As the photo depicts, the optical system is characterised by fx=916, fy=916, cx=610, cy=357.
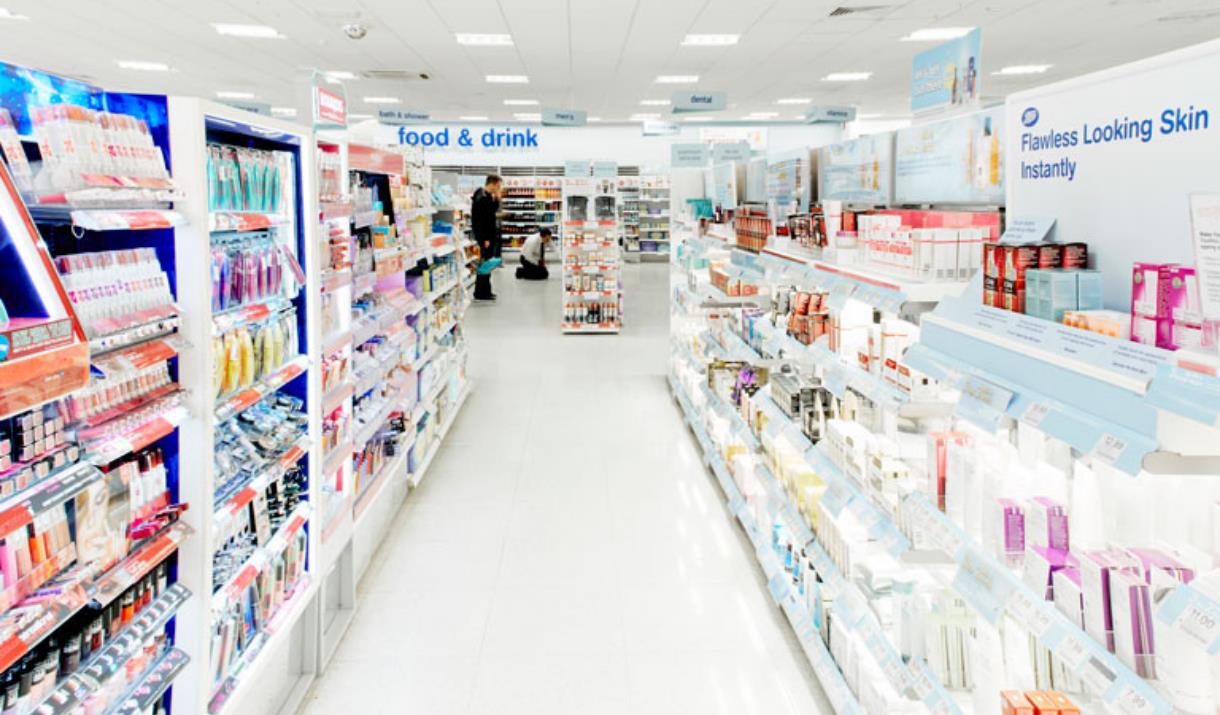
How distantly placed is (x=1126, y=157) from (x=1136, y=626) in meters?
0.95

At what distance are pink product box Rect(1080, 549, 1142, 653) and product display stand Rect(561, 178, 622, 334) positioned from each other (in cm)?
1058

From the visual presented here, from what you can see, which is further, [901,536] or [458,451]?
[458,451]

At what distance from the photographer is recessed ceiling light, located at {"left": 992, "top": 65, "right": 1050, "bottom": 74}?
13.5 meters

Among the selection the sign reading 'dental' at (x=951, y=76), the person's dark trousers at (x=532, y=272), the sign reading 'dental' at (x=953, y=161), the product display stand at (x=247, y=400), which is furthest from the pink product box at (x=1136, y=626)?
the person's dark trousers at (x=532, y=272)

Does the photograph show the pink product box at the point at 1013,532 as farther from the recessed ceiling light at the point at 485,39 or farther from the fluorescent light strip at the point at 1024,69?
the fluorescent light strip at the point at 1024,69

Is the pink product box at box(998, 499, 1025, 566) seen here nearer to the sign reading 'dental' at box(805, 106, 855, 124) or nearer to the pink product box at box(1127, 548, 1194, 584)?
the pink product box at box(1127, 548, 1194, 584)

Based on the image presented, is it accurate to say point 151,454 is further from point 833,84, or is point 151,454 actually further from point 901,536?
point 833,84

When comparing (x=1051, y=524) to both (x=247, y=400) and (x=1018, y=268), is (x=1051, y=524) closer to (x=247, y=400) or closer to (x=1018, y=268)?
(x=1018, y=268)

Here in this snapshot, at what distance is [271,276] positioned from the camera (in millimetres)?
3002

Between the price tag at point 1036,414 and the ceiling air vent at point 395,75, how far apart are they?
1313cm

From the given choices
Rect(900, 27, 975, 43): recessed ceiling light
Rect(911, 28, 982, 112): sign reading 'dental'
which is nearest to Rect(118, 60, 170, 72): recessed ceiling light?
Rect(900, 27, 975, 43): recessed ceiling light

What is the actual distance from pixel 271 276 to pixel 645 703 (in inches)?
76.4

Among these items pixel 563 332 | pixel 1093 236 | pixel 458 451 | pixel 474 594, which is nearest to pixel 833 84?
pixel 563 332

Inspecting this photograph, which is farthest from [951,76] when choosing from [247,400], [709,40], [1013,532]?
[709,40]
